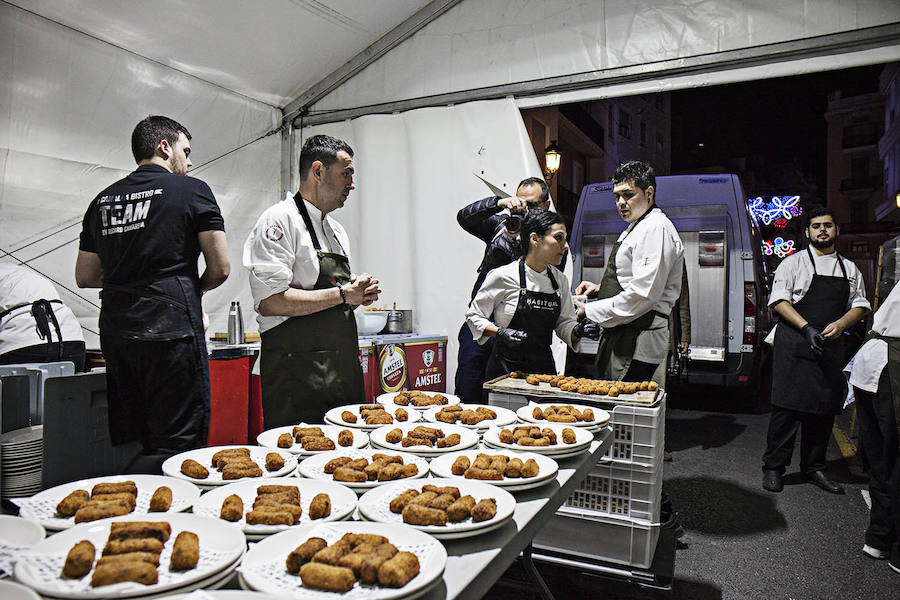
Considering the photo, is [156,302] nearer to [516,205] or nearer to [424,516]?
[424,516]

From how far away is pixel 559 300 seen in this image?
332 centimetres

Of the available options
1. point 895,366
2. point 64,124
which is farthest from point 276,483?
point 64,124

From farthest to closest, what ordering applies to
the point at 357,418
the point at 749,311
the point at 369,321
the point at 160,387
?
1. the point at 749,311
2. the point at 369,321
3. the point at 160,387
4. the point at 357,418

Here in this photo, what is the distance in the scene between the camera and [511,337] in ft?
9.97

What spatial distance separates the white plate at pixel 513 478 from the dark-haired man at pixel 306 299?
1.04m

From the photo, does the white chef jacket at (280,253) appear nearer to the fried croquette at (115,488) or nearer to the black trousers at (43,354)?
the fried croquette at (115,488)

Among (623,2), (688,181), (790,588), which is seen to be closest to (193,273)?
(790,588)

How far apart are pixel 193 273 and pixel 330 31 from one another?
355 centimetres

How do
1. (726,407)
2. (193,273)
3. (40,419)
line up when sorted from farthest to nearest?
(726,407)
(193,273)
(40,419)

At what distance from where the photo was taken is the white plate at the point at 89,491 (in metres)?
1.09

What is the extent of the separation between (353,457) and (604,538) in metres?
1.56

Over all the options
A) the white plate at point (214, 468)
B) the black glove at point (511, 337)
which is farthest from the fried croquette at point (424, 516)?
the black glove at point (511, 337)

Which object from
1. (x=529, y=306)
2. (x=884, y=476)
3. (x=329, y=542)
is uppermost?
(x=529, y=306)

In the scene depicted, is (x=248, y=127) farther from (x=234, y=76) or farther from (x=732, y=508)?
(x=732, y=508)
